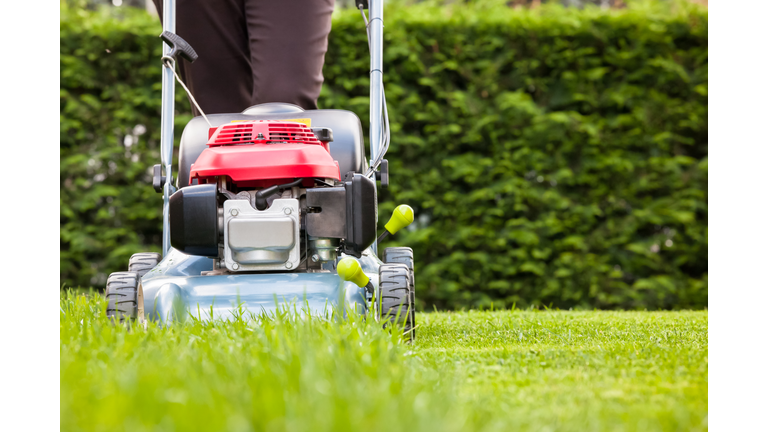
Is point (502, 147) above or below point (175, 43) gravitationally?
below

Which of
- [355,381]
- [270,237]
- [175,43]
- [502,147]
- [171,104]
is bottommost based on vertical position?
[355,381]

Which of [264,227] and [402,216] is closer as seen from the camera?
[264,227]

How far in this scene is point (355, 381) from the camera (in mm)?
1170

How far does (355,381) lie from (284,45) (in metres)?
1.58

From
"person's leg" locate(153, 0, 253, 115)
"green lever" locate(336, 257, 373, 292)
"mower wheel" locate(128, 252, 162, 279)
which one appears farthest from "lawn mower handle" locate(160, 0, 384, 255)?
"green lever" locate(336, 257, 373, 292)

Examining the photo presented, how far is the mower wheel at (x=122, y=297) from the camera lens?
211cm

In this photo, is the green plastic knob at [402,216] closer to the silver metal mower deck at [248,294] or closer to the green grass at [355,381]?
the silver metal mower deck at [248,294]

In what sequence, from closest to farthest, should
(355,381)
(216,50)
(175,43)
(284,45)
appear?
(355,381)
(175,43)
(284,45)
(216,50)

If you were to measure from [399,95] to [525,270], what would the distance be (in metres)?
1.38

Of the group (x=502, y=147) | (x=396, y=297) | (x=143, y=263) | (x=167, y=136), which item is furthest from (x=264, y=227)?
(x=502, y=147)

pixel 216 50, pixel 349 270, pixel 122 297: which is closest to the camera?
pixel 349 270

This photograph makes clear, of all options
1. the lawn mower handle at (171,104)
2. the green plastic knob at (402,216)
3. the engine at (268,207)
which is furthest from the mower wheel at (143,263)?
the green plastic knob at (402,216)

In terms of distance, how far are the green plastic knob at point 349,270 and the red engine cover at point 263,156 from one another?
287mm

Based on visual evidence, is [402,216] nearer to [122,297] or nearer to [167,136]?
[122,297]
